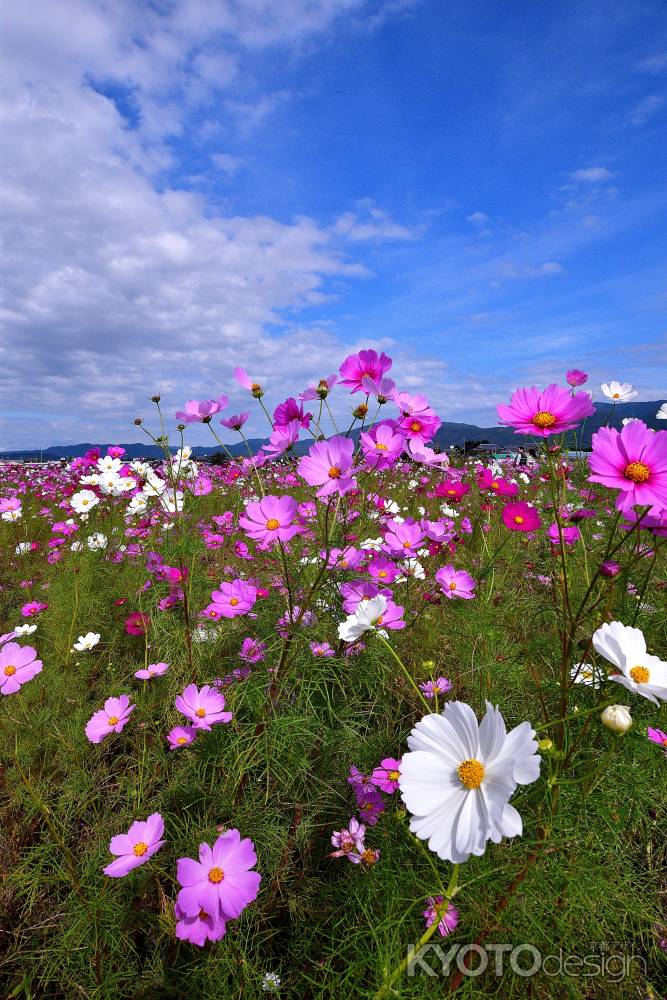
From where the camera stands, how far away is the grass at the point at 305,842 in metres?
0.80

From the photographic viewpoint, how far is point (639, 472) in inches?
29.1

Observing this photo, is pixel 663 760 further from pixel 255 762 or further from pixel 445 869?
pixel 255 762

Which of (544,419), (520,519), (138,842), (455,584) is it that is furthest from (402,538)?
(138,842)

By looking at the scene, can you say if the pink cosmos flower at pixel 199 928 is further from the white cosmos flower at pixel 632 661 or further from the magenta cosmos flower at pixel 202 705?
the white cosmos flower at pixel 632 661

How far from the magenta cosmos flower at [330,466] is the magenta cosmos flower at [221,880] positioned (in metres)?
0.64

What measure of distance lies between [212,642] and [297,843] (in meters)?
0.62

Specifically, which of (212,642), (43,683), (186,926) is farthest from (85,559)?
(186,926)

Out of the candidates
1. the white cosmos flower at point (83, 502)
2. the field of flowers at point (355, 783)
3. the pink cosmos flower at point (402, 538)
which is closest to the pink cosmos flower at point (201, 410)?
the field of flowers at point (355, 783)

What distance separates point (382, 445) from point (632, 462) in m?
0.46

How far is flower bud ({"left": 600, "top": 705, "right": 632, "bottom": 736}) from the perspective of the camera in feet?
1.83

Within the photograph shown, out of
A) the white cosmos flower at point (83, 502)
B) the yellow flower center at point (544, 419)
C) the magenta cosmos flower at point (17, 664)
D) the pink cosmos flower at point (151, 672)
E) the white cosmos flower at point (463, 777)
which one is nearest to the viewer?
the white cosmos flower at point (463, 777)

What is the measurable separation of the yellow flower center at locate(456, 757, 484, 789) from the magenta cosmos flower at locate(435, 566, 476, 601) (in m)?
0.80

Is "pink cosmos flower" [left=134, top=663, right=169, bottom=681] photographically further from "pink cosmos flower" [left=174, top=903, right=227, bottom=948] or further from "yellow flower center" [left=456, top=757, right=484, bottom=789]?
"yellow flower center" [left=456, top=757, right=484, bottom=789]

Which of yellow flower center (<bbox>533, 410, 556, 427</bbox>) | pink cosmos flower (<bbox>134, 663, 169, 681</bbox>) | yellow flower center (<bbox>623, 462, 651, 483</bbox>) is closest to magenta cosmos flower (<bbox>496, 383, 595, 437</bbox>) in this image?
yellow flower center (<bbox>533, 410, 556, 427</bbox>)
